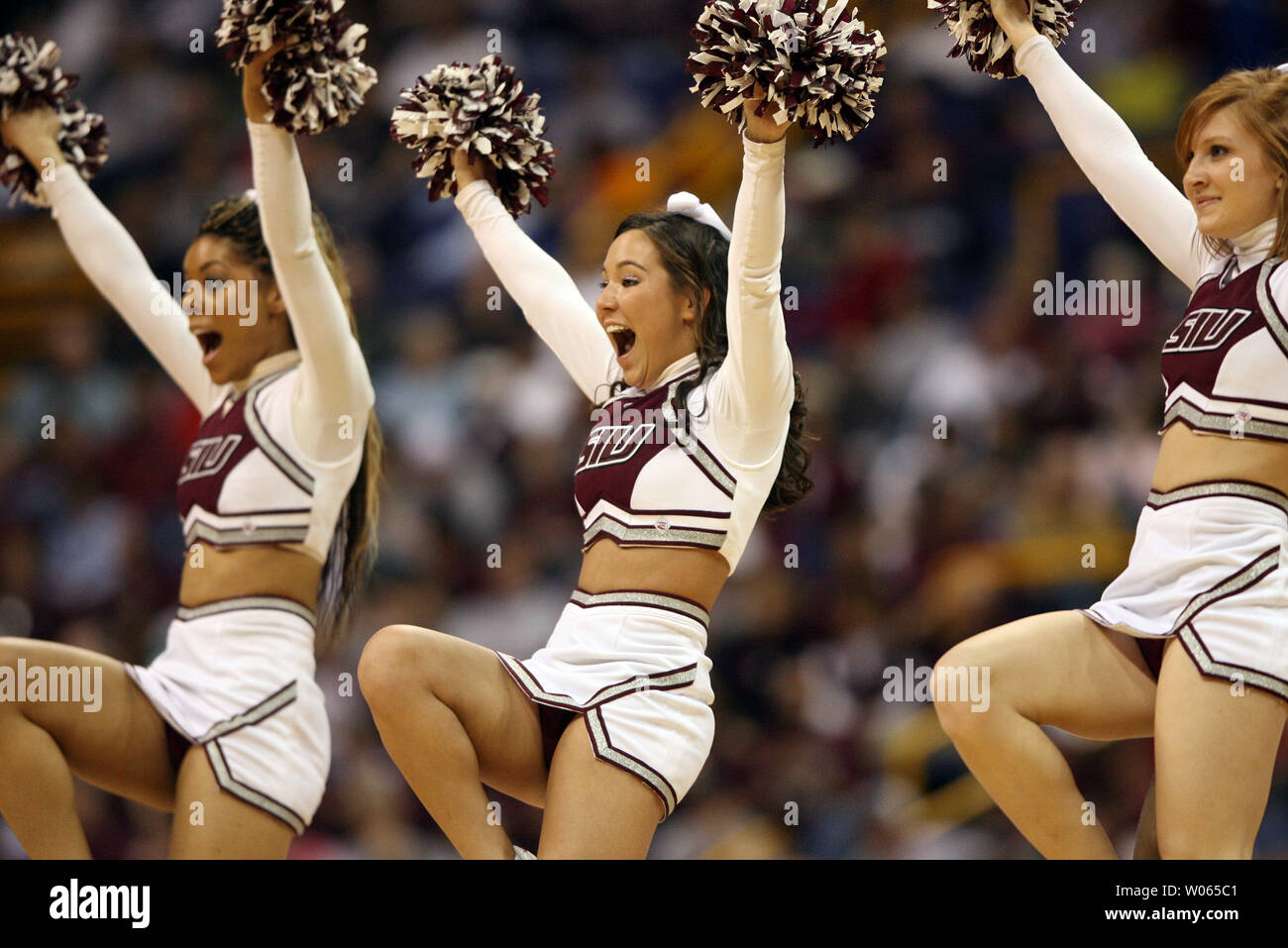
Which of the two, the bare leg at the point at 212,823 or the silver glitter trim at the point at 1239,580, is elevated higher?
the silver glitter trim at the point at 1239,580

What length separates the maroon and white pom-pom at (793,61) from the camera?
122 inches

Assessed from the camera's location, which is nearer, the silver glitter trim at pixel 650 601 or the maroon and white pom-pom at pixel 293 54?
the silver glitter trim at pixel 650 601

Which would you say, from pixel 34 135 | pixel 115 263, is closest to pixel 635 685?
pixel 115 263

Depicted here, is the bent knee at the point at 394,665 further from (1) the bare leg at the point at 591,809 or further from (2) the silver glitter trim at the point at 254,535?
(2) the silver glitter trim at the point at 254,535

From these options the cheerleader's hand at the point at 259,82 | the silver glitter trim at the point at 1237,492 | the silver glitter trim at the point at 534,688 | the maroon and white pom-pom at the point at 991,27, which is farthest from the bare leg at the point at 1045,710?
the cheerleader's hand at the point at 259,82

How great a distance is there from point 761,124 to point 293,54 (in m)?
1.09

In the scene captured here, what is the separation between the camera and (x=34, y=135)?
14.3 feet

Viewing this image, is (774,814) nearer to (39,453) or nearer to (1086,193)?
(1086,193)

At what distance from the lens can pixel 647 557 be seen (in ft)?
10.6

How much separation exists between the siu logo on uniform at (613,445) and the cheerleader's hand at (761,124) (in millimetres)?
631

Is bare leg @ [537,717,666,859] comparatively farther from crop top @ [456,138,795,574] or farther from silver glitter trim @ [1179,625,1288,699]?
silver glitter trim @ [1179,625,1288,699]

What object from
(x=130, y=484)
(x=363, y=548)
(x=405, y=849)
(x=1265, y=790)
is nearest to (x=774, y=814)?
Answer: (x=405, y=849)

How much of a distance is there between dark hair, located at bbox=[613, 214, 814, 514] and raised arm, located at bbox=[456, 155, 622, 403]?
0.11 metres

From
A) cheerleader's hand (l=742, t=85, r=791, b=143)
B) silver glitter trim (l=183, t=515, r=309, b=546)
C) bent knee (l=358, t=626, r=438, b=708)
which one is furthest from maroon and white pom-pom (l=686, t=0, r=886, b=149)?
silver glitter trim (l=183, t=515, r=309, b=546)
